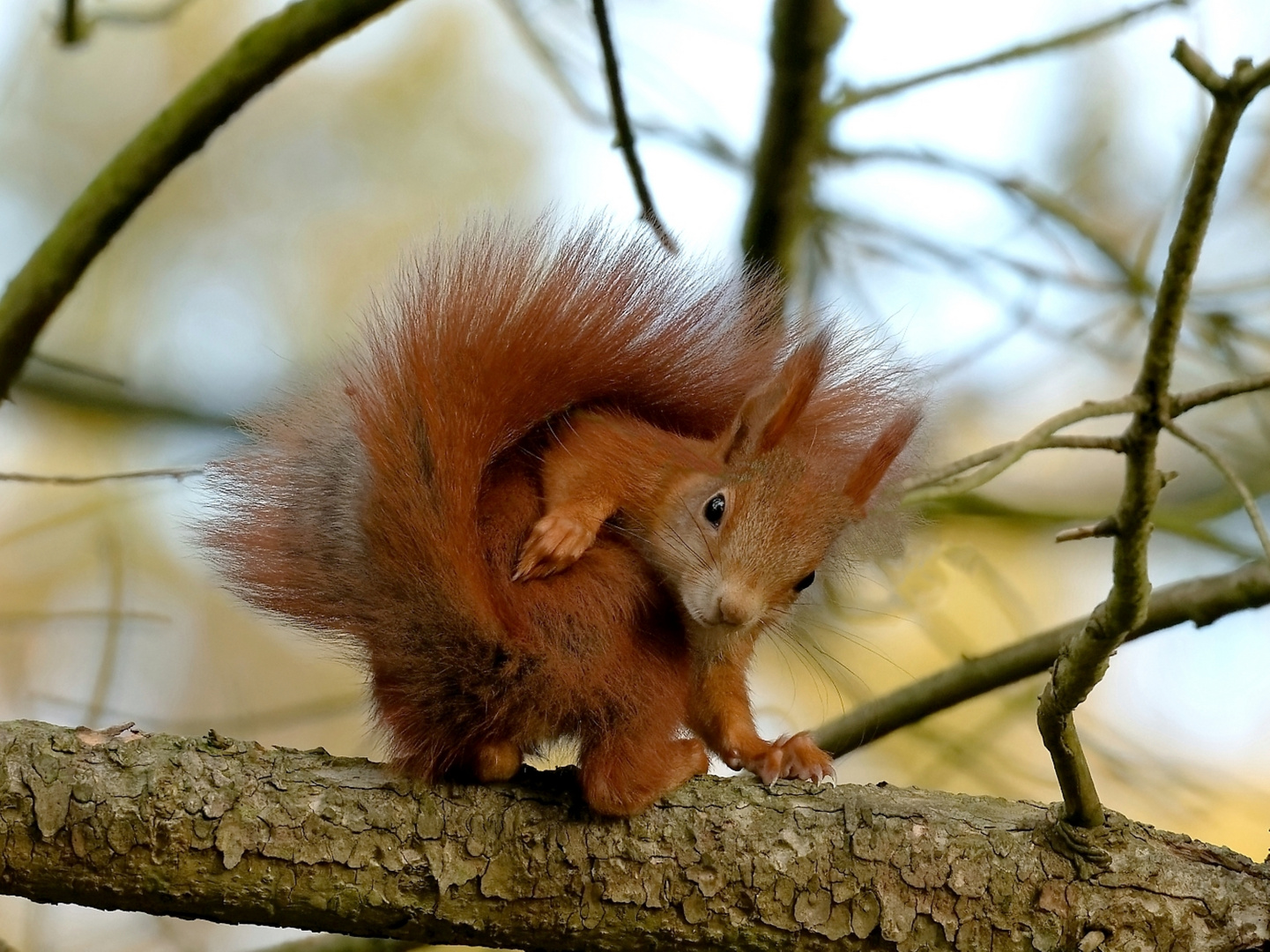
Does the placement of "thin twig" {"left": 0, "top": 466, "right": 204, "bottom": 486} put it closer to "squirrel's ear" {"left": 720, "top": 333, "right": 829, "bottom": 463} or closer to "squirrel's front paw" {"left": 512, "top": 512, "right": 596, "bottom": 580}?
"squirrel's front paw" {"left": 512, "top": 512, "right": 596, "bottom": 580}

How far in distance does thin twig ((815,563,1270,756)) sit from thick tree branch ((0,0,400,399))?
1419 mm

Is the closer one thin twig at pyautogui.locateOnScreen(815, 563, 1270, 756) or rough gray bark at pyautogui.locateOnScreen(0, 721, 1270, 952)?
rough gray bark at pyautogui.locateOnScreen(0, 721, 1270, 952)

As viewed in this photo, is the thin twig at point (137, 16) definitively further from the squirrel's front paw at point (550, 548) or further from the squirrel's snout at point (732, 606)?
the squirrel's snout at point (732, 606)

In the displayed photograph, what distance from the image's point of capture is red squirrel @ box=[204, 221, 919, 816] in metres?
1.56

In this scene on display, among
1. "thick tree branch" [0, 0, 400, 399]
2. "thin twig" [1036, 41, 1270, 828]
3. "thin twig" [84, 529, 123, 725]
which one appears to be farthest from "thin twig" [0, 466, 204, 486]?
"thin twig" [1036, 41, 1270, 828]

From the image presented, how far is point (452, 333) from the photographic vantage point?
161cm

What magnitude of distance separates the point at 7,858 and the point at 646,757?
75 cm

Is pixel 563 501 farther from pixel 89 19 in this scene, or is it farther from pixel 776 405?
pixel 89 19

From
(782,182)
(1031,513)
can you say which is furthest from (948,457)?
(782,182)

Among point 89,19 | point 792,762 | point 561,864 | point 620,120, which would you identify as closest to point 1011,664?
point 792,762

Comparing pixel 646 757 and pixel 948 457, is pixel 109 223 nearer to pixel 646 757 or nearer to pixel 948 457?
pixel 646 757

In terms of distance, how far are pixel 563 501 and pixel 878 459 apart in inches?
18.1

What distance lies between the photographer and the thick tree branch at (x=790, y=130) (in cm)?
225

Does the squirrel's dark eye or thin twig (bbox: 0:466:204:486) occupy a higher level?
thin twig (bbox: 0:466:204:486)
